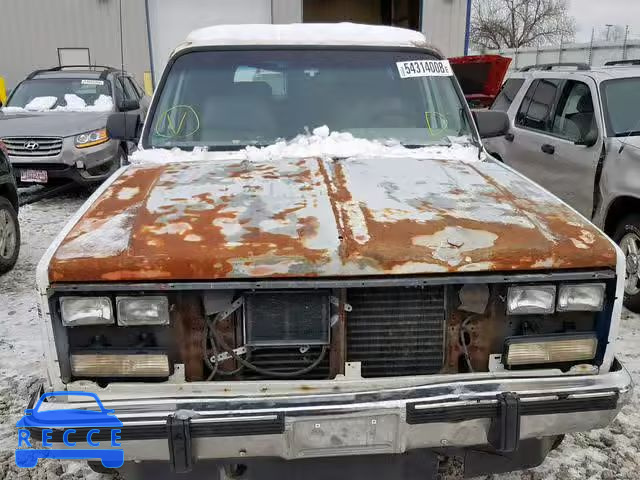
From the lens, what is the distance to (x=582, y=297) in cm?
226

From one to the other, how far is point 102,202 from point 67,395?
88 centimetres

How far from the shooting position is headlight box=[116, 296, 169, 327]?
212cm

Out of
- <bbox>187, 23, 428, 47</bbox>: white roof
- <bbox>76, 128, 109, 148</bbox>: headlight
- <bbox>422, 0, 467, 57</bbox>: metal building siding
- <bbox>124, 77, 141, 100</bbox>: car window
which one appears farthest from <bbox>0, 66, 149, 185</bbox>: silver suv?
<bbox>422, 0, 467, 57</bbox>: metal building siding

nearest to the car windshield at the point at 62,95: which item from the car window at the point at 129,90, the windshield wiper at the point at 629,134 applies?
Result: the car window at the point at 129,90

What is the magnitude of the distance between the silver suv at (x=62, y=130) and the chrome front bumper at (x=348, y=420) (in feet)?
19.2

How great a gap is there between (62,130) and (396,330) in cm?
725

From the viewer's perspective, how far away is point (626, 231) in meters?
4.82

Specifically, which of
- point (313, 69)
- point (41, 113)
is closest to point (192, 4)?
point (41, 113)

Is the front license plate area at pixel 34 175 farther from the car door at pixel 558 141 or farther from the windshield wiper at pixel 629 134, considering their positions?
the windshield wiper at pixel 629 134

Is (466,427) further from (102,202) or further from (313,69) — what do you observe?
(313,69)

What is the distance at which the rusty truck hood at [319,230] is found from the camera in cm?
209

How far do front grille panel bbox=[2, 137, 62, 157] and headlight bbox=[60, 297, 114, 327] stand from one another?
21.6ft

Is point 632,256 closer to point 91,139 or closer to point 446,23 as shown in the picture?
point 91,139

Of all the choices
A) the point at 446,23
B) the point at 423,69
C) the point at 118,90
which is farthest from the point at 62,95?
the point at 446,23
